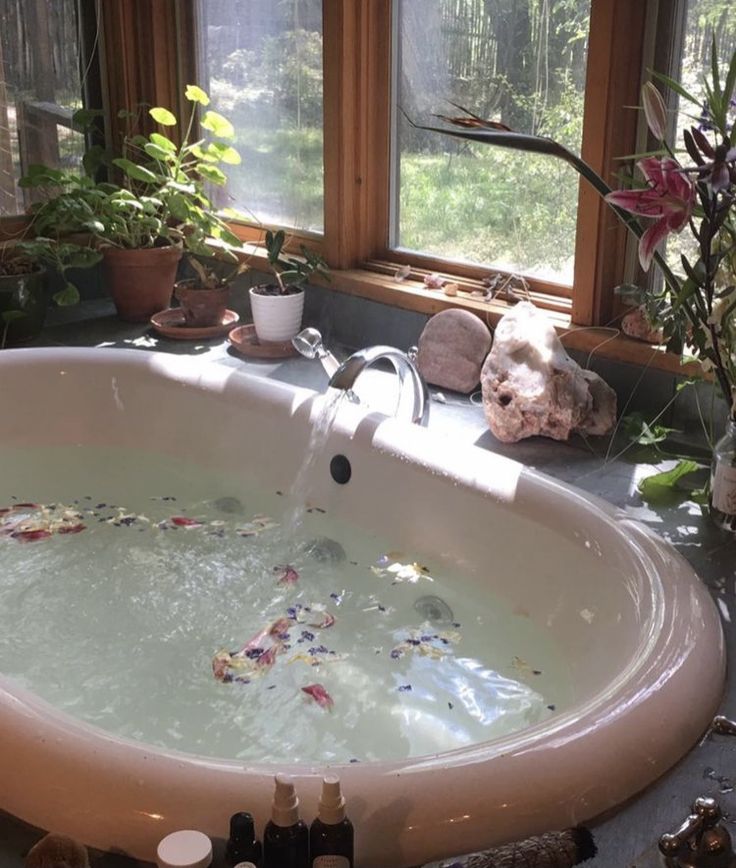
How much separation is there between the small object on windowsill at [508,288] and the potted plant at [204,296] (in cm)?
88

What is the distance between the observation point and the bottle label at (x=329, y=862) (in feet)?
3.64

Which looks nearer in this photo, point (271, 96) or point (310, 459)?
point (310, 459)

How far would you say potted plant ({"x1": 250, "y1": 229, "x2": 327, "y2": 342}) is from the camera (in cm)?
309

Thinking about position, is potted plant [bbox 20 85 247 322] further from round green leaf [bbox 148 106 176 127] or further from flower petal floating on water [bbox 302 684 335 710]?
flower petal floating on water [bbox 302 684 335 710]

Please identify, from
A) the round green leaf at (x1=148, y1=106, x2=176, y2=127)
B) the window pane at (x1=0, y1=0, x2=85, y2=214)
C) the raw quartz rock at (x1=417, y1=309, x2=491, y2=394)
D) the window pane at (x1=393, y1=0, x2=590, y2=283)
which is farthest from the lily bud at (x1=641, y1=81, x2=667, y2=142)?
the window pane at (x1=0, y1=0, x2=85, y2=214)

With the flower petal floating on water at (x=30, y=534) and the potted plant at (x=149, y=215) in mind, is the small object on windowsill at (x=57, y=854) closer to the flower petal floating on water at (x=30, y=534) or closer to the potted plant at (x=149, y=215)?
the flower petal floating on water at (x=30, y=534)

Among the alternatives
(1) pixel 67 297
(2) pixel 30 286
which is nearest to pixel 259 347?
(1) pixel 67 297

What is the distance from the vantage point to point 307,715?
72.9 inches

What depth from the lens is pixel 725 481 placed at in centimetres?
196

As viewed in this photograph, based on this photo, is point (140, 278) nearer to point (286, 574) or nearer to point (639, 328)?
point (286, 574)

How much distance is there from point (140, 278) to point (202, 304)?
24cm

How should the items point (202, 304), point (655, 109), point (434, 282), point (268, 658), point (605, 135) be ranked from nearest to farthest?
point (655, 109) < point (268, 658) < point (605, 135) < point (434, 282) < point (202, 304)

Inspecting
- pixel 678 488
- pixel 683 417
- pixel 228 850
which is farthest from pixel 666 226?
pixel 228 850

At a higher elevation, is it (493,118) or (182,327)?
(493,118)
